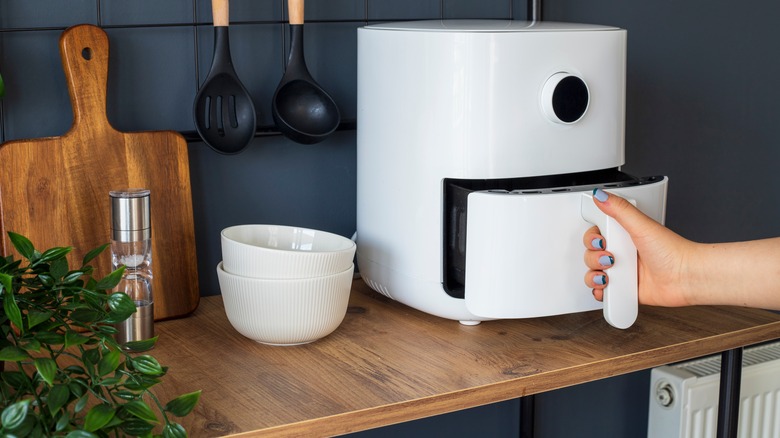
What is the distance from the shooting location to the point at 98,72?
3.75ft

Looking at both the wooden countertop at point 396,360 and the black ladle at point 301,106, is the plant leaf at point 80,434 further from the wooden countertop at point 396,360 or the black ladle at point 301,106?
the black ladle at point 301,106

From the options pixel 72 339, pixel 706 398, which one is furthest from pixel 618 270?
pixel 706 398

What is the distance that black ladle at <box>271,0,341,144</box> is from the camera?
128 cm

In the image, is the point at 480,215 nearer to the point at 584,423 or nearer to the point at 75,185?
the point at 75,185

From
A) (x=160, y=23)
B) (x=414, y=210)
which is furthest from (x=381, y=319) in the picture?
(x=160, y=23)

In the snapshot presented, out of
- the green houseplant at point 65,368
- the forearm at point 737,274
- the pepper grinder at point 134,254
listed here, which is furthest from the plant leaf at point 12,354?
the forearm at point 737,274

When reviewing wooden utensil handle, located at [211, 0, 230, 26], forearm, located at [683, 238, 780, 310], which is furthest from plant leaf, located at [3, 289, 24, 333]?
forearm, located at [683, 238, 780, 310]

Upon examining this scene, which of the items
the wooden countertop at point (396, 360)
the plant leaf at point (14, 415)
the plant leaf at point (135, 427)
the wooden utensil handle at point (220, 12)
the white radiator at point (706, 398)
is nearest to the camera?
the plant leaf at point (14, 415)

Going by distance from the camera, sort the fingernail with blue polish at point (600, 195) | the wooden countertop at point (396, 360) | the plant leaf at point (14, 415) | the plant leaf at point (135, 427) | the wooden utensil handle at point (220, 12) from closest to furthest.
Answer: the plant leaf at point (14, 415)
the plant leaf at point (135, 427)
the wooden countertop at point (396, 360)
the fingernail with blue polish at point (600, 195)
the wooden utensil handle at point (220, 12)

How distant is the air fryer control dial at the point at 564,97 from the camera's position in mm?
1087

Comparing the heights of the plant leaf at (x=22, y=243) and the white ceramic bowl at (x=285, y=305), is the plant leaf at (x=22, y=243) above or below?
above

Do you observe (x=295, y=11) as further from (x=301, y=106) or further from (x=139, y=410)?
(x=139, y=410)

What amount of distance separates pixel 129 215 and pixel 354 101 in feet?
1.49

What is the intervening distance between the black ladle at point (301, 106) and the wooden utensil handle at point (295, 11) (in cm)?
3
